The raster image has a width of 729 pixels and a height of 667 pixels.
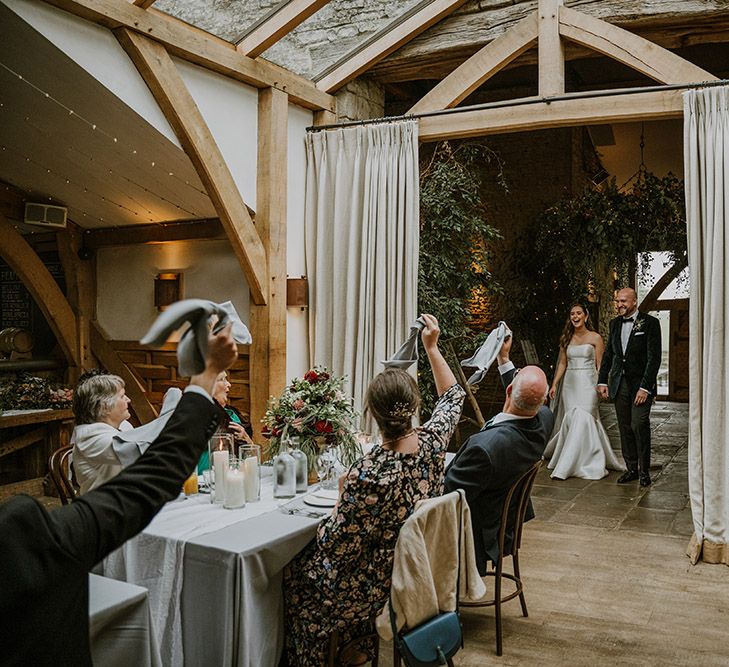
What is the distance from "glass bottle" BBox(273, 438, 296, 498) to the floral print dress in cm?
44

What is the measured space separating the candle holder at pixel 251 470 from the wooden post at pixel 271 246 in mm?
2190

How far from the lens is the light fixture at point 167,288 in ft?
20.4

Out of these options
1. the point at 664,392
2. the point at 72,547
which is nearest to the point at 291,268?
the point at 72,547

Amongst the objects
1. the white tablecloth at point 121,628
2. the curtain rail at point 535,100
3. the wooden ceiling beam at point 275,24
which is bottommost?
the white tablecloth at point 121,628

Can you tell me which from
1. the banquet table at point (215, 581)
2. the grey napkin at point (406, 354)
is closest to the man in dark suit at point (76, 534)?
the banquet table at point (215, 581)

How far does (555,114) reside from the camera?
4.90 meters

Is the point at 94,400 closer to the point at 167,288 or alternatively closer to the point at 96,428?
the point at 96,428

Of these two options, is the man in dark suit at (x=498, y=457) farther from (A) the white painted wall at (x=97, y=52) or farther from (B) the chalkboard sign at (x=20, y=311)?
(B) the chalkboard sign at (x=20, y=311)

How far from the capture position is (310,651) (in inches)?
106

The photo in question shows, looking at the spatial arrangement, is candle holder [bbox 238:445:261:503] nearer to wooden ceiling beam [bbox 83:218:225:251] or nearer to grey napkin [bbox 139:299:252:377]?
grey napkin [bbox 139:299:252:377]

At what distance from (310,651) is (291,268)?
3.33 metres

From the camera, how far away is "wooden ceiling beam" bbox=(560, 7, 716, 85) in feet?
15.3

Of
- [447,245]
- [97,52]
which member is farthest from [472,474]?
[447,245]

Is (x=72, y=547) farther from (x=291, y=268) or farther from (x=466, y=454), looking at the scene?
(x=291, y=268)
